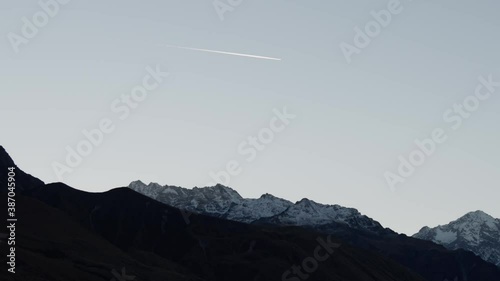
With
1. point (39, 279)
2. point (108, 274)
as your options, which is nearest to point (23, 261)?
point (39, 279)

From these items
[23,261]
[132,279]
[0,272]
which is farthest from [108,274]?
[0,272]

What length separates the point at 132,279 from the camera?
198750mm

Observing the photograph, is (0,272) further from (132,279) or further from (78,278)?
(132,279)

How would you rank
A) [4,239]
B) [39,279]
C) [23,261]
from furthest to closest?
[4,239] → [23,261] → [39,279]

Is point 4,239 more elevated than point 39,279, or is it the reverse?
point 4,239

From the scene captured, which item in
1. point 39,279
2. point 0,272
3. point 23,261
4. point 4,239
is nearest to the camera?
point 0,272

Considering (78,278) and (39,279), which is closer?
(39,279)

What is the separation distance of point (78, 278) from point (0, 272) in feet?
105

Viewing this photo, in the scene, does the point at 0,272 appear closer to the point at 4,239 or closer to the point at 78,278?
the point at 78,278

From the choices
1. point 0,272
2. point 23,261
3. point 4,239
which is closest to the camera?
point 0,272

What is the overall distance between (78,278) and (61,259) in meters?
19.0

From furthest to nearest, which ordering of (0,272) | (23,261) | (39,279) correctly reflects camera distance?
1. (23,261)
2. (39,279)
3. (0,272)

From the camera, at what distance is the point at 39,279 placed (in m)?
163

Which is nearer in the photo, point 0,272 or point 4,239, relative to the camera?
point 0,272
